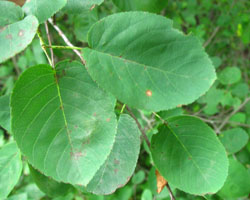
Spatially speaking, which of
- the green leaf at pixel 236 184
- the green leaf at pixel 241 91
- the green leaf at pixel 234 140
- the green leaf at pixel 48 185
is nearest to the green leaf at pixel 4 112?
the green leaf at pixel 48 185

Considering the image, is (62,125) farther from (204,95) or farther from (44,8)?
(204,95)

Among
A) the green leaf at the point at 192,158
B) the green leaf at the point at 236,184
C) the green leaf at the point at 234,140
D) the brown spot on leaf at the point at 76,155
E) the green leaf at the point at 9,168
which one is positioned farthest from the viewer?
the green leaf at the point at 234,140

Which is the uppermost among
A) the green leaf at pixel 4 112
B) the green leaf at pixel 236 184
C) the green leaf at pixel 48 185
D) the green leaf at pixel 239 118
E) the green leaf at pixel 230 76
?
the green leaf at pixel 4 112

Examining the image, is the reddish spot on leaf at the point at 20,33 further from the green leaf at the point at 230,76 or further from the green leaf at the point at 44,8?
the green leaf at the point at 230,76

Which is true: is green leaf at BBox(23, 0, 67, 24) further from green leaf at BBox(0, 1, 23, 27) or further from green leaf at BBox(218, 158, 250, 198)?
green leaf at BBox(218, 158, 250, 198)

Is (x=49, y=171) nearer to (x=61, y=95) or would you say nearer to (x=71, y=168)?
(x=71, y=168)

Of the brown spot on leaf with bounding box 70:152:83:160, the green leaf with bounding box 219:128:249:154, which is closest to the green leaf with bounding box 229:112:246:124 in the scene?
the green leaf with bounding box 219:128:249:154
